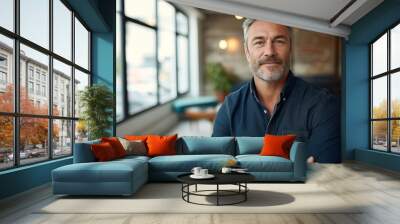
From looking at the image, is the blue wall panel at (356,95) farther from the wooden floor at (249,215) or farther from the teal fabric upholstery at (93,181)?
the teal fabric upholstery at (93,181)

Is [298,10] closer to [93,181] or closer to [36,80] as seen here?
[36,80]

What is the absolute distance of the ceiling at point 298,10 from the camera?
744 cm

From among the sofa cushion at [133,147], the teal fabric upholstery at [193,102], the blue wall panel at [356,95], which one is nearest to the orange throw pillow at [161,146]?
the sofa cushion at [133,147]

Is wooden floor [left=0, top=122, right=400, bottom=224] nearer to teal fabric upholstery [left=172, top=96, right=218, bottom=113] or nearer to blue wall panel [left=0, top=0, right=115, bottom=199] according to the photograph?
blue wall panel [left=0, top=0, right=115, bottom=199]

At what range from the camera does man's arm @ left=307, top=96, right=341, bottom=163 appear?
837 centimetres

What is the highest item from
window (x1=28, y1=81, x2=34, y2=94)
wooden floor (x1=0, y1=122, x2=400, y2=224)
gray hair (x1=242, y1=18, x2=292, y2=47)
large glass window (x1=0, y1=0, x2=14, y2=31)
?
gray hair (x1=242, y1=18, x2=292, y2=47)

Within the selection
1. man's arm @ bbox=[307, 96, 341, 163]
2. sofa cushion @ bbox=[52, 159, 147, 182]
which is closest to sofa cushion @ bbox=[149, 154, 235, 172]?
→ sofa cushion @ bbox=[52, 159, 147, 182]

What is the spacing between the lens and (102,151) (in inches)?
230

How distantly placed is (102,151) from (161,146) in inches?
48.0

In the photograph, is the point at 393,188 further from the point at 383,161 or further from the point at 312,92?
the point at 312,92

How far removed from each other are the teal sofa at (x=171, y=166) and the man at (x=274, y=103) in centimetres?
134

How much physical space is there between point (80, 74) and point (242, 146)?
340 cm

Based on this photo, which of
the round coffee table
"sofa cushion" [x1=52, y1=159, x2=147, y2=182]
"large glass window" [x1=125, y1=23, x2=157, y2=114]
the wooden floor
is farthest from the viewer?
"large glass window" [x1=125, y1=23, x2=157, y2=114]

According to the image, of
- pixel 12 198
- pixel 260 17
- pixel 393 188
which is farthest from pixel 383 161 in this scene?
pixel 12 198
